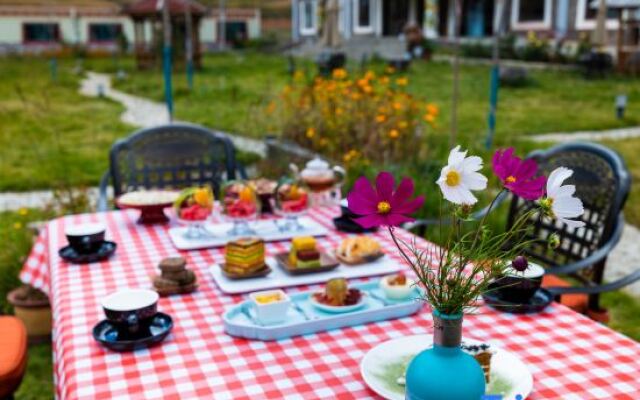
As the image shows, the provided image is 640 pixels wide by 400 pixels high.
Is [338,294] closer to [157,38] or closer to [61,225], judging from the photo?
[61,225]

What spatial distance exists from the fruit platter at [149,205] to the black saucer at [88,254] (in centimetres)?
38

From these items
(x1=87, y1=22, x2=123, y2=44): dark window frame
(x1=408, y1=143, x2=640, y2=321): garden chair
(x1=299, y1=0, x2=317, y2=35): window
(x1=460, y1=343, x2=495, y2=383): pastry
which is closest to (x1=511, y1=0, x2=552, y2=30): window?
(x1=299, y1=0, x2=317, y2=35): window

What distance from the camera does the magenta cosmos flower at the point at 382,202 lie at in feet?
4.18

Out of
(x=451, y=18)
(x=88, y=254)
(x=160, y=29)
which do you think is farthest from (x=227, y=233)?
(x=451, y=18)

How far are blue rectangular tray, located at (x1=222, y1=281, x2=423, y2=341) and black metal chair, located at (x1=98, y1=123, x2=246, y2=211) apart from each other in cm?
179

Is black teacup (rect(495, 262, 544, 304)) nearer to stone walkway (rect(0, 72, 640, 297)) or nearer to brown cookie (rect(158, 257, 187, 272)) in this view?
brown cookie (rect(158, 257, 187, 272))

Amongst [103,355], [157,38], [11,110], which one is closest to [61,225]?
[103,355]

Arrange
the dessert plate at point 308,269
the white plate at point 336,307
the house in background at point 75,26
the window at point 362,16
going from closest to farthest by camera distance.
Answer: the white plate at point 336,307, the dessert plate at point 308,269, the window at point 362,16, the house in background at point 75,26

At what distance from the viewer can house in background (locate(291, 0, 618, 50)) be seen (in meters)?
21.9

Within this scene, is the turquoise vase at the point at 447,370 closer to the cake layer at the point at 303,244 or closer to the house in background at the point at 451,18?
the cake layer at the point at 303,244

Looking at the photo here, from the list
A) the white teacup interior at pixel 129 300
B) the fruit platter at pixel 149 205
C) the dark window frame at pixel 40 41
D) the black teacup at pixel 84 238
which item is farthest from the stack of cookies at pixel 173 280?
the dark window frame at pixel 40 41

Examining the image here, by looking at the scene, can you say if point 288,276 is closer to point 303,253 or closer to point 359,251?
point 303,253

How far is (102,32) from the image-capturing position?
34.7 meters

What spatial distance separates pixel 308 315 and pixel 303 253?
378 mm
